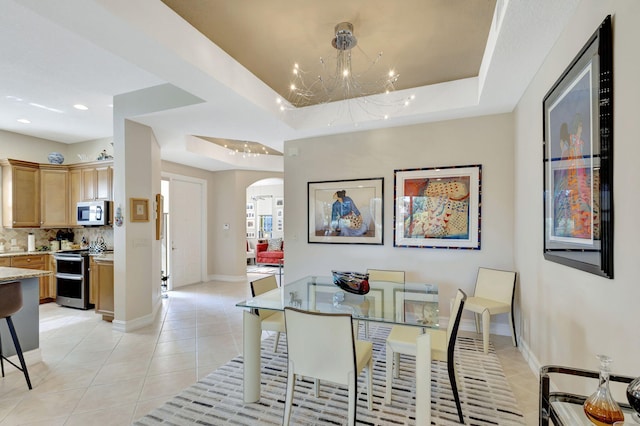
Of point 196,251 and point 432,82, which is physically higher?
point 432,82

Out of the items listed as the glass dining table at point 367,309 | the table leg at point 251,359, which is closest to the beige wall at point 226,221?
the glass dining table at point 367,309

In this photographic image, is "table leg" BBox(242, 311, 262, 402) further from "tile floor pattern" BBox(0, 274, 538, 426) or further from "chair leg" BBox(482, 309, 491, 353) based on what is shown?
"chair leg" BBox(482, 309, 491, 353)

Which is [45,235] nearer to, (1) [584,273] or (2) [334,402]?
(2) [334,402]

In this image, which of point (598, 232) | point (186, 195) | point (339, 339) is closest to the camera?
point (598, 232)

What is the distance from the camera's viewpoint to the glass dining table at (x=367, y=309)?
184cm

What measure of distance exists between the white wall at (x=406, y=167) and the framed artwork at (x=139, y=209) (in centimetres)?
189

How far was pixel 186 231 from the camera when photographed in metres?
6.68

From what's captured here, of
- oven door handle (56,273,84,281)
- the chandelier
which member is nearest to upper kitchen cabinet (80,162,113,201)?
oven door handle (56,273,84,281)

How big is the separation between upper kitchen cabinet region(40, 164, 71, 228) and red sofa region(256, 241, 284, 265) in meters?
5.19

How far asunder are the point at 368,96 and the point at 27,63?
3487 mm

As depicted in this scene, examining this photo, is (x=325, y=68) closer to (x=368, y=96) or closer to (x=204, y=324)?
(x=368, y=96)

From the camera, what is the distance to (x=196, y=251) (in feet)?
22.8

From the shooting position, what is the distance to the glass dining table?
1.84 metres

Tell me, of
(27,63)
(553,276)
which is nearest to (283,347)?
(553,276)
